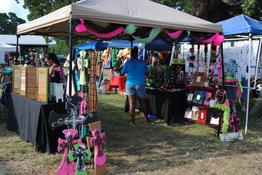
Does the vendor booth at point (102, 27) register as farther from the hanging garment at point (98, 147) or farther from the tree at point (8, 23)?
the tree at point (8, 23)

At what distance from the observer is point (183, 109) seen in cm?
905

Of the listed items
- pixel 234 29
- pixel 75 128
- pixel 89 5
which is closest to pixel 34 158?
pixel 75 128

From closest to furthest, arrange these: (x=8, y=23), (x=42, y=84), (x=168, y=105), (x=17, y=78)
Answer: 1. (x=42, y=84)
2. (x=17, y=78)
3. (x=168, y=105)
4. (x=8, y=23)

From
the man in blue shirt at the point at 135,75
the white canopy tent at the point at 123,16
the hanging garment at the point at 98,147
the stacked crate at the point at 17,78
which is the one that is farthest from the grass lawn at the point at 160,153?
the white canopy tent at the point at 123,16

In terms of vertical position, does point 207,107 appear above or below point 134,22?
below

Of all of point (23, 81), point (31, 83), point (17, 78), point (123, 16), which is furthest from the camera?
point (17, 78)

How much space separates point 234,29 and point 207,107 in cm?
174

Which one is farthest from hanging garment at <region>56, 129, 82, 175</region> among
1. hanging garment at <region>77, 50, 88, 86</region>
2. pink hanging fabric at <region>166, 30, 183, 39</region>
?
pink hanging fabric at <region>166, 30, 183, 39</region>

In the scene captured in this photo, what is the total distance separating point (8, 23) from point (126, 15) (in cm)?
8333

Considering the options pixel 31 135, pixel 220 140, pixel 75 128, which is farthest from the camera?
pixel 220 140

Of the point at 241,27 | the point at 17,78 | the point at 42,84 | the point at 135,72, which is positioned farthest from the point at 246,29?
the point at 17,78

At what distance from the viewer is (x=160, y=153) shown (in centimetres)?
630

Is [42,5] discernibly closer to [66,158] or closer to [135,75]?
[135,75]

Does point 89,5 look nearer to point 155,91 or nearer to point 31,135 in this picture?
point 31,135
